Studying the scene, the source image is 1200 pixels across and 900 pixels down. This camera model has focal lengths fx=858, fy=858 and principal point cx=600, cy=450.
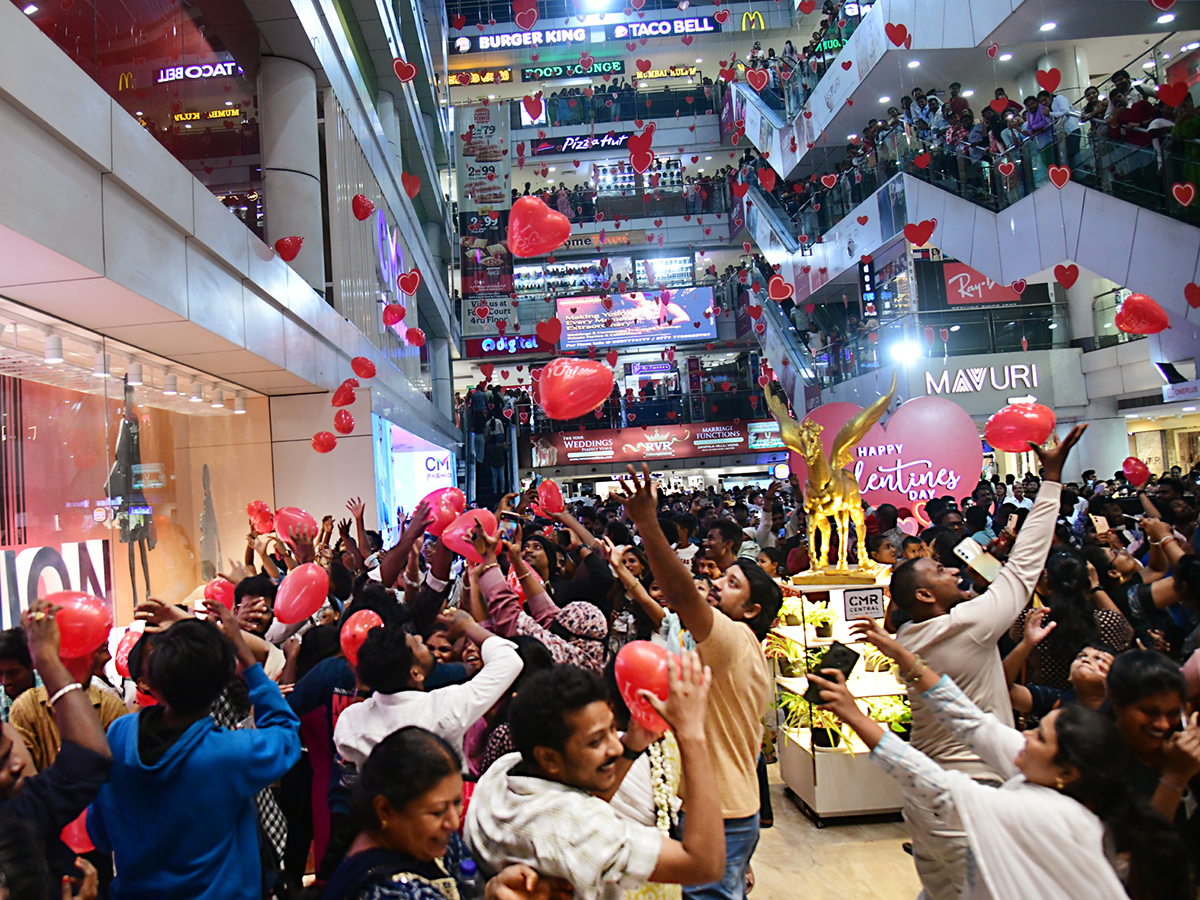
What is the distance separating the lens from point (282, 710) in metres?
2.25

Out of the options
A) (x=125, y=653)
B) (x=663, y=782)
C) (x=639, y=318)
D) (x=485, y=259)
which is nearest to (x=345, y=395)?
(x=125, y=653)

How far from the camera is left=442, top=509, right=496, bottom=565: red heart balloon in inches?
163

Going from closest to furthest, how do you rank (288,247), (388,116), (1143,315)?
1. (288,247)
2. (1143,315)
3. (388,116)

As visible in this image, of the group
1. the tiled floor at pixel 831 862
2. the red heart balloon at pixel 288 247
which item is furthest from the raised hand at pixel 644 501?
the red heart balloon at pixel 288 247

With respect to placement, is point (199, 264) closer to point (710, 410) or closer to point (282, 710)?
point (282, 710)

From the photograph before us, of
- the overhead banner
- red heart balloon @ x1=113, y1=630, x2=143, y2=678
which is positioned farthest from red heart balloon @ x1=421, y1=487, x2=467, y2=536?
the overhead banner

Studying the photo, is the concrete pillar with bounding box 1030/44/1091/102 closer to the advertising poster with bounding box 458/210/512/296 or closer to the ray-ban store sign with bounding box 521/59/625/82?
the advertising poster with bounding box 458/210/512/296

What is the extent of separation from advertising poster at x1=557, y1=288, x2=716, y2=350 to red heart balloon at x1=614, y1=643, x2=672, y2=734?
2276 centimetres

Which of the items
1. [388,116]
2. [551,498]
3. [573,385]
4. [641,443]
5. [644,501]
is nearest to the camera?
[644,501]

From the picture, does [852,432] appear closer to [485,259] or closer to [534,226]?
[534,226]

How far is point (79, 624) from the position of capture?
2613mm

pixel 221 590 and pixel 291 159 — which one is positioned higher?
pixel 291 159

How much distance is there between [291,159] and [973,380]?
37.1 ft

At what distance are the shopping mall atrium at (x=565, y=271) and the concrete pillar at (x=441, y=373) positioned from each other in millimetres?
116
